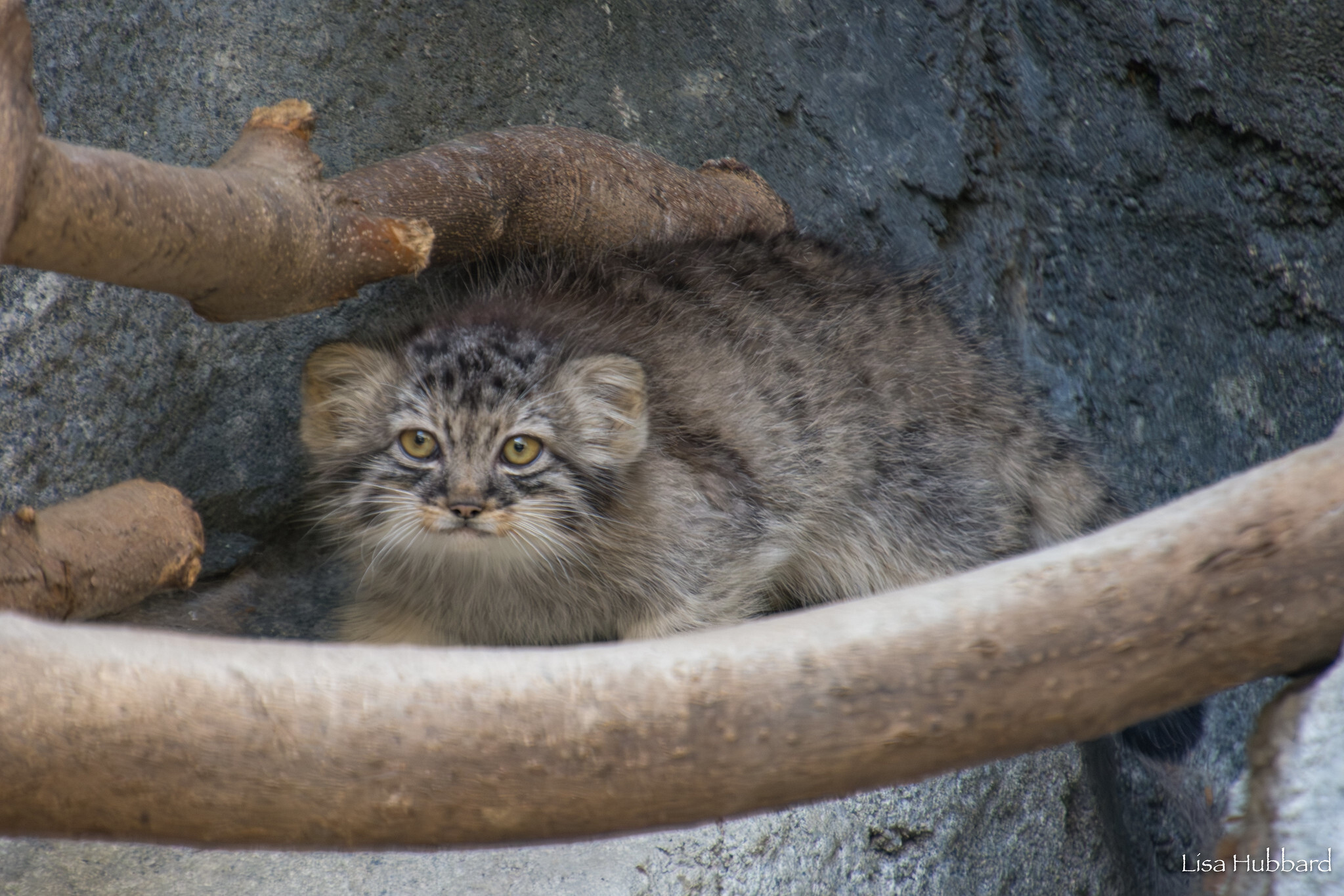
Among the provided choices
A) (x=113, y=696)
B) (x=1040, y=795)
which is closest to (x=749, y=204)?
(x=1040, y=795)

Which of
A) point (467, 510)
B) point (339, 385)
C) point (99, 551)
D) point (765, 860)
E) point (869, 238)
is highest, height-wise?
point (99, 551)

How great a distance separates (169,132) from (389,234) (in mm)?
751

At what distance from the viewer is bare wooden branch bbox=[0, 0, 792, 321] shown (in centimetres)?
190

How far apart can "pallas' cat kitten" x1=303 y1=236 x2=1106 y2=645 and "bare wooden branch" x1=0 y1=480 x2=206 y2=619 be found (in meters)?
0.55

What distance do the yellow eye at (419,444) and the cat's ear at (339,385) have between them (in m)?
0.13

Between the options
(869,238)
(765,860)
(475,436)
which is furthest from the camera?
(869,238)

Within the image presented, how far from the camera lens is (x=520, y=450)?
2795mm

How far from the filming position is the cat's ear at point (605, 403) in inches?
112

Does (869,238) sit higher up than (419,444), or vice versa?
(419,444)

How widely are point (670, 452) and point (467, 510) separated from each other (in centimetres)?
56

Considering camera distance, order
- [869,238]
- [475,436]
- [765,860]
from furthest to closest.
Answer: [869,238] → [475,436] → [765,860]
